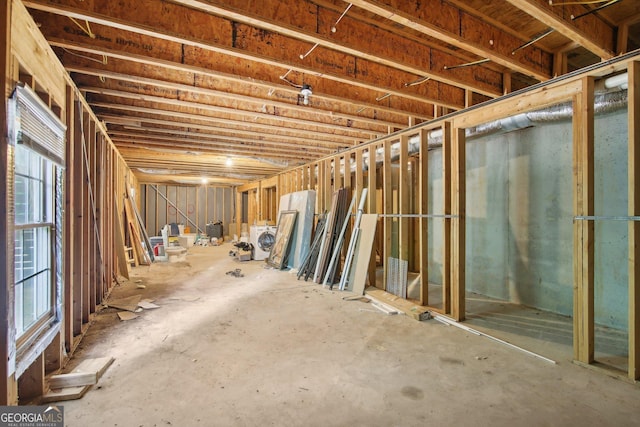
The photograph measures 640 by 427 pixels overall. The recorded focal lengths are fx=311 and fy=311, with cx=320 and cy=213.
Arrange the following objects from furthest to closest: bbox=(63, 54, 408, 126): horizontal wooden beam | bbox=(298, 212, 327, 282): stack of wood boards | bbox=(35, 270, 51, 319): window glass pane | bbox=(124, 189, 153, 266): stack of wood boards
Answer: bbox=(124, 189, 153, 266): stack of wood boards
bbox=(298, 212, 327, 282): stack of wood boards
bbox=(63, 54, 408, 126): horizontal wooden beam
bbox=(35, 270, 51, 319): window glass pane

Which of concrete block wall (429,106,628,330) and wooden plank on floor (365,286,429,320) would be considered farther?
wooden plank on floor (365,286,429,320)

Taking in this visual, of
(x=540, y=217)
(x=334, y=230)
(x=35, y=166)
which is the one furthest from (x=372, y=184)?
(x=35, y=166)

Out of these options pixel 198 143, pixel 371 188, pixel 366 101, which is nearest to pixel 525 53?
pixel 366 101

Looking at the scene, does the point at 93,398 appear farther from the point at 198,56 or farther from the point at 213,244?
the point at 213,244

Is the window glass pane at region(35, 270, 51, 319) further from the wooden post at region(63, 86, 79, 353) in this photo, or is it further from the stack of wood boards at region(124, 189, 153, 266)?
the stack of wood boards at region(124, 189, 153, 266)

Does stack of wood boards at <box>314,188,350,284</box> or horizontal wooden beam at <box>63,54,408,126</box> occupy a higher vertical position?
horizontal wooden beam at <box>63,54,408,126</box>

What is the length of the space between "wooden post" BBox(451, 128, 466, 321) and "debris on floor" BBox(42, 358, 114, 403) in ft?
11.2

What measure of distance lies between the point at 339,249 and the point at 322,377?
312 cm

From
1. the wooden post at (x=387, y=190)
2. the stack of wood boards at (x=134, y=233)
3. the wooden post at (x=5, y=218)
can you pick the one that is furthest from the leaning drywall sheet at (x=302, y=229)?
the wooden post at (x=5, y=218)

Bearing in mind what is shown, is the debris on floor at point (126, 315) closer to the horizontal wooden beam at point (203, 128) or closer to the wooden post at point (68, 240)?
the wooden post at point (68, 240)

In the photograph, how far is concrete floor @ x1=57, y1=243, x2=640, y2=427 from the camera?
6.07 ft

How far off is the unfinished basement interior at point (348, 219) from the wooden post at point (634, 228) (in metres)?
0.01

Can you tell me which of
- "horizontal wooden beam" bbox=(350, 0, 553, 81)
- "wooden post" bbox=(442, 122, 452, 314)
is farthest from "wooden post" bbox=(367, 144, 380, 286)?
"horizontal wooden beam" bbox=(350, 0, 553, 81)

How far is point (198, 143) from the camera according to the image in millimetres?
5766
